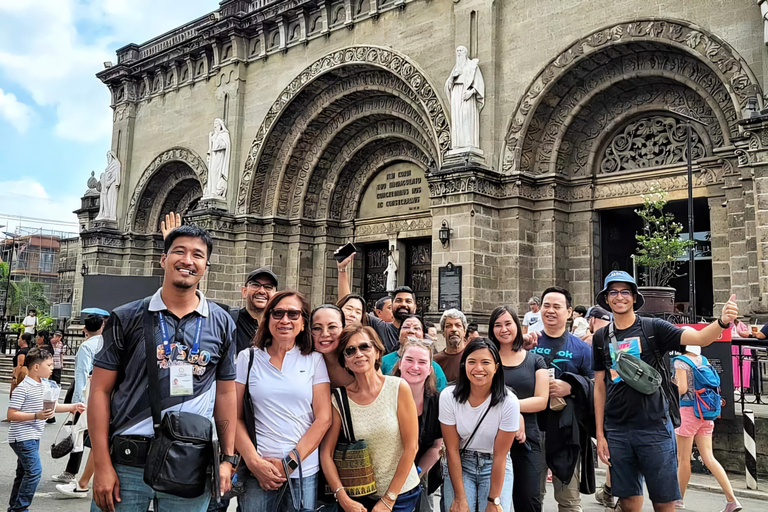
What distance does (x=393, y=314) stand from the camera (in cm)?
663

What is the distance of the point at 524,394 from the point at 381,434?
138cm

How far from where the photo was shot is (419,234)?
19797 mm

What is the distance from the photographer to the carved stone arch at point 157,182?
2507 cm

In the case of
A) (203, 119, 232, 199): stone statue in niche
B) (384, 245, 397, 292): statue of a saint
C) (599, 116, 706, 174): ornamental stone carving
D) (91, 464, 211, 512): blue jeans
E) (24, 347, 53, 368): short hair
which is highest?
(203, 119, 232, 199): stone statue in niche

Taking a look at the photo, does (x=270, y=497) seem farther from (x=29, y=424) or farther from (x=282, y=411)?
(x=29, y=424)

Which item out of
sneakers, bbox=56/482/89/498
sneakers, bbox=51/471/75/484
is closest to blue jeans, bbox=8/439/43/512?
sneakers, bbox=56/482/89/498

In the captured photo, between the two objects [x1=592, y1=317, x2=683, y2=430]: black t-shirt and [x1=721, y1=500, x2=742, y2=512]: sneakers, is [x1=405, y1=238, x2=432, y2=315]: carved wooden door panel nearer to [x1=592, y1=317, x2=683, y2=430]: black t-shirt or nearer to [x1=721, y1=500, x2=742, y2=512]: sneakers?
[x1=721, y1=500, x2=742, y2=512]: sneakers

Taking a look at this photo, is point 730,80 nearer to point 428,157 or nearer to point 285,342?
point 428,157

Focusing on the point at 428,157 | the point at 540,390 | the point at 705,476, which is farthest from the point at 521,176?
the point at 540,390

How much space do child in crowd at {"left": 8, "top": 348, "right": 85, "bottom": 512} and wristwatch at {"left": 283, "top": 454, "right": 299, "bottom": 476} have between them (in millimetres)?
3198

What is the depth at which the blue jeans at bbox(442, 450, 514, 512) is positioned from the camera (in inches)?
165

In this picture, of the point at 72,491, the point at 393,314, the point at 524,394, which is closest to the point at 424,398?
the point at 524,394

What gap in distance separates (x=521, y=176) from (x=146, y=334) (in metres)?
13.5

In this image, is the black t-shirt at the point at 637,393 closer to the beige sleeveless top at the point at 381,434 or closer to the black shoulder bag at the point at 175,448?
the beige sleeveless top at the point at 381,434
